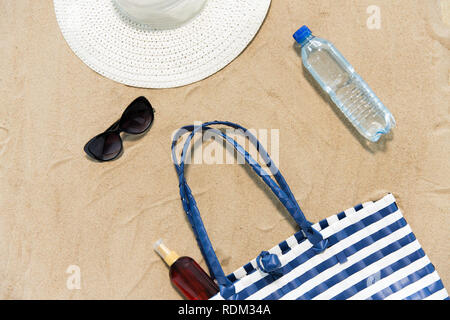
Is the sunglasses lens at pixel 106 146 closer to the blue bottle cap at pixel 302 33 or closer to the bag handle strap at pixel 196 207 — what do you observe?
the bag handle strap at pixel 196 207

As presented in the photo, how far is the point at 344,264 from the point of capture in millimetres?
912

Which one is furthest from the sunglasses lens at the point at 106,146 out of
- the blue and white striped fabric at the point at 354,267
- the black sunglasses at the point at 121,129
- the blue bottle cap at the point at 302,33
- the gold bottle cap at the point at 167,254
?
the blue bottle cap at the point at 302,33

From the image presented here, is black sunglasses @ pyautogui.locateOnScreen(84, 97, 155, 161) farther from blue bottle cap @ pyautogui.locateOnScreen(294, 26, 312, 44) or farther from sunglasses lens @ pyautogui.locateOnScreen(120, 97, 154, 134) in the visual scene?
blue bottle cap @ pyautogui.locateOnScreen(294, 26, 312, 44)

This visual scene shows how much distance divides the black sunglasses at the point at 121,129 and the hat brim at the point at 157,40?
64 millimetres

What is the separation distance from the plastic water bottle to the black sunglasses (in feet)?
1.62

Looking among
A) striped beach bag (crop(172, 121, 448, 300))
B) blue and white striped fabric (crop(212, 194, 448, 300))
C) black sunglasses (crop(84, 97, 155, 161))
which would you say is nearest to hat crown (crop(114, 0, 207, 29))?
black sunglasses (crop(84, 97, 155, 161))

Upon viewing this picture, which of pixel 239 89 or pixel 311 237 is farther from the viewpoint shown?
pixel 239 89

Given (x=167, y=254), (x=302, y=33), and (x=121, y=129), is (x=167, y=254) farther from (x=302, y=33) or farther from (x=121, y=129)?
(x=302, y=33)

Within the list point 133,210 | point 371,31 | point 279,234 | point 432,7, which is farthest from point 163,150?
point 432,7

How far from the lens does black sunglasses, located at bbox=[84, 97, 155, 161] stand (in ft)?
3.34

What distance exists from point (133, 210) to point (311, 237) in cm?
50

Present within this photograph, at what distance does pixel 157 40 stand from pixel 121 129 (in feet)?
0.88

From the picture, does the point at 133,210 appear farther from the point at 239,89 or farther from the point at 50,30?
the point at 50,30

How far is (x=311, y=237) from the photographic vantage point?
3.02 ft
